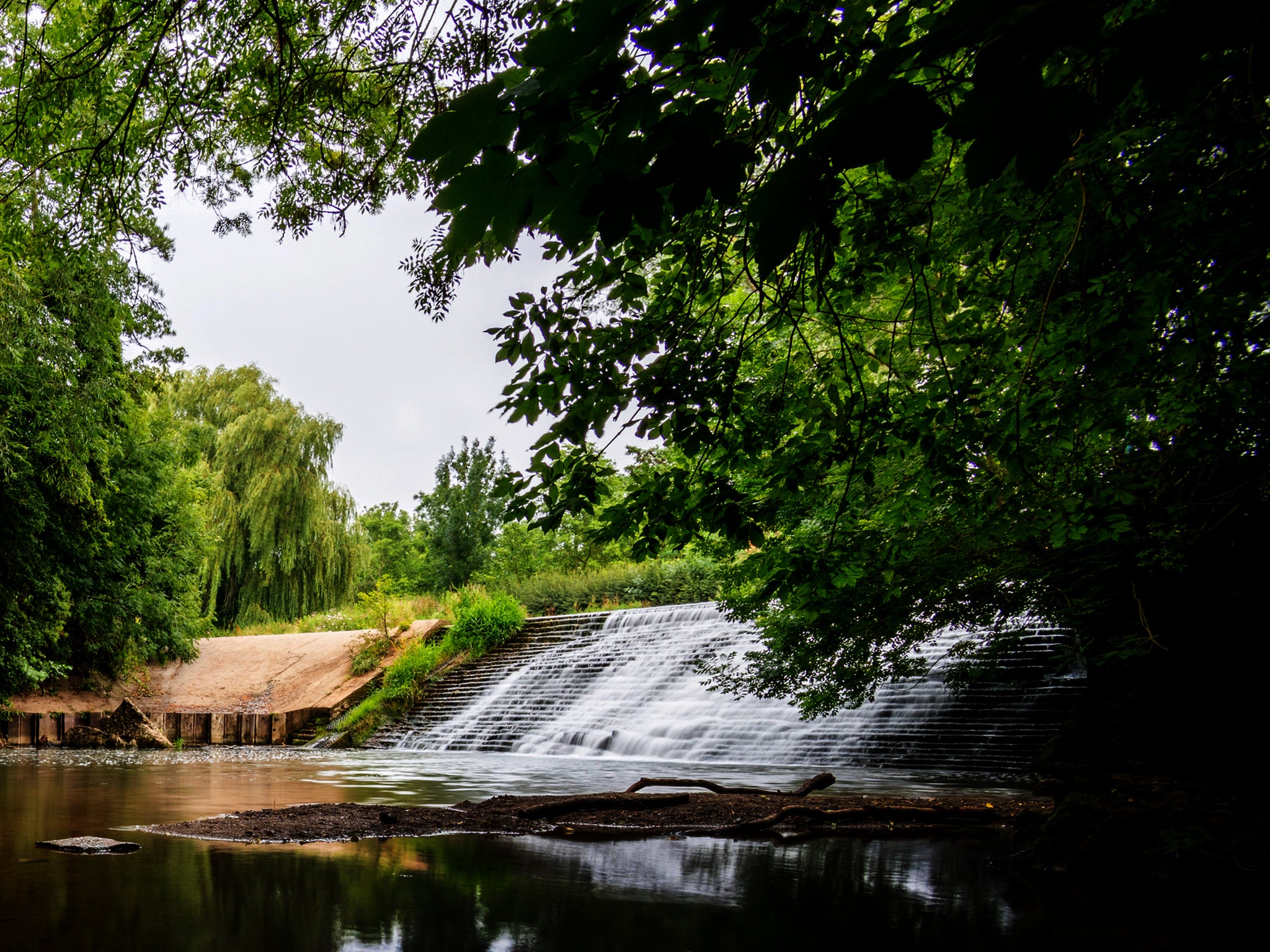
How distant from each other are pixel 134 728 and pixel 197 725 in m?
1.26

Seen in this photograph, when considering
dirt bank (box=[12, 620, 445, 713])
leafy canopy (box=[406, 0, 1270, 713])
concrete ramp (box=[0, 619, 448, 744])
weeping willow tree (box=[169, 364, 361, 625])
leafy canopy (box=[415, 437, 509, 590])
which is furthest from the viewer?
→ leafy canopy (box=[415, 437, 509, 590])

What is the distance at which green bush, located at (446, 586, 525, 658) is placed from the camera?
2177cm

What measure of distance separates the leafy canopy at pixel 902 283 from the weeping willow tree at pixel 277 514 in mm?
20678

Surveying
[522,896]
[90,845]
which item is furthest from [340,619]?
[522,896]

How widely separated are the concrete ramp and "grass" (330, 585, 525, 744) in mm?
602

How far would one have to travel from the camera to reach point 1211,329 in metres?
4.11

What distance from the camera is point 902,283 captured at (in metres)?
4.81

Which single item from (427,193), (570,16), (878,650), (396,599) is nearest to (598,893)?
(570,16)

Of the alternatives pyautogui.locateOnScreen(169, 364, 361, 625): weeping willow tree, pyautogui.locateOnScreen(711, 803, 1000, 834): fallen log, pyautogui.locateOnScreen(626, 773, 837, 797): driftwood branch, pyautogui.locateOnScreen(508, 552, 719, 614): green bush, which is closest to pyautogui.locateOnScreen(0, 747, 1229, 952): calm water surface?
pyautogui.locateOnScreen(711, 803, 1000, 834): fallen log

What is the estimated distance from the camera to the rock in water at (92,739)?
51.8 ft

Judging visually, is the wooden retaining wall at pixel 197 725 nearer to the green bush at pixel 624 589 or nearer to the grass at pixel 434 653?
the grass at pixel 434 653

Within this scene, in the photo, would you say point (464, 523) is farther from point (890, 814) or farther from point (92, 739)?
point (890, 814)

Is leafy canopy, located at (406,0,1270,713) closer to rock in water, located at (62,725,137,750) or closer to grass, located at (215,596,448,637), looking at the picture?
rock in water, located at (62,725,137,750)

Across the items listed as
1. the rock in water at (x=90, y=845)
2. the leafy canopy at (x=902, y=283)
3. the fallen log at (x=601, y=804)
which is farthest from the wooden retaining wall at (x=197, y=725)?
the leafy canopy at (x=902, y=283)
